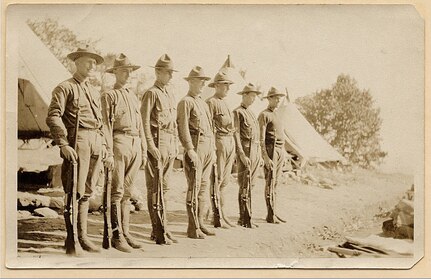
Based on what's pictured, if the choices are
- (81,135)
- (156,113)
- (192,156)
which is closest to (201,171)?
(192,156)

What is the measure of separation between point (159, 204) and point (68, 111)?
80 centimetres

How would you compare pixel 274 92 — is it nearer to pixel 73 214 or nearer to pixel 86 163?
pixel 86 163

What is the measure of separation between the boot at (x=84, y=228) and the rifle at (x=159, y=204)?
39 cm

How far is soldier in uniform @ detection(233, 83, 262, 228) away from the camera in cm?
504

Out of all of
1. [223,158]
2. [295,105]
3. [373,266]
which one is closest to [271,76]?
[295,105]

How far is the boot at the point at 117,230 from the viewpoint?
4875 mm

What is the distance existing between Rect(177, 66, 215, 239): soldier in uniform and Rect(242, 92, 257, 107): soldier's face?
0.26 m

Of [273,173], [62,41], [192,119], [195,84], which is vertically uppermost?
[62,41]

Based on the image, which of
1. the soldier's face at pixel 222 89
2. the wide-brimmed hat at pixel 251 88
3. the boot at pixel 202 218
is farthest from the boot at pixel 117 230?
the wide-brimmed hat at pixel 251 88

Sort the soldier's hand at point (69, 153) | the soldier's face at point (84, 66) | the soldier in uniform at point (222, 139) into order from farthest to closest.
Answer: the soldier in uniform at point (222, 139) → the soldier's face at point (84, 66) → the soldier's hand at point (69, 153)

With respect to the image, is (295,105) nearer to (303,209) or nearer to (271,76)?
(271,76)

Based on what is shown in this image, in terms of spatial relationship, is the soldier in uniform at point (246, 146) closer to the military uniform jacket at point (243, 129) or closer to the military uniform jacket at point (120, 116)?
the military uniform jacket at point (243, 129)

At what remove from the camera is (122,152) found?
4.87 meters

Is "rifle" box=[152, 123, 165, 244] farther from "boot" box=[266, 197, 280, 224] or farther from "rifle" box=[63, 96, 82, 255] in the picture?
"boot" box=[266, 197, 280, 224]
